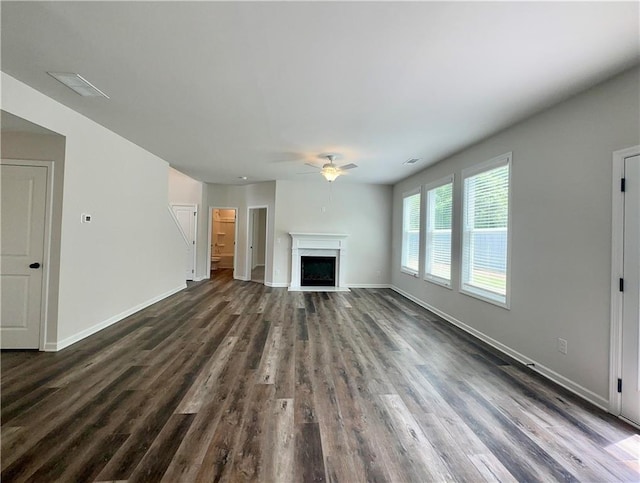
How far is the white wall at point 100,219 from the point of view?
3.11 m

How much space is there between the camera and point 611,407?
219 centimetres

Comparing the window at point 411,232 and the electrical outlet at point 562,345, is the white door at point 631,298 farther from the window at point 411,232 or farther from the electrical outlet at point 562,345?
the window at point 411,232

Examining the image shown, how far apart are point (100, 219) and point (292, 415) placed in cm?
352

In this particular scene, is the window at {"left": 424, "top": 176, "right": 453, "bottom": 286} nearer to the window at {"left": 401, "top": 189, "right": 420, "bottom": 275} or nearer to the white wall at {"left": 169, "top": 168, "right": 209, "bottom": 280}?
the window at {"left": 401, "top": 189, "right": 420, "bottom": 275}

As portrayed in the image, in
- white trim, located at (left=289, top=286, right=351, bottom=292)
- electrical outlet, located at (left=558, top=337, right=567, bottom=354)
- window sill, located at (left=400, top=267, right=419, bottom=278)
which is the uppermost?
window sill, located at (left=400, top=267, right=419, bottom=278)

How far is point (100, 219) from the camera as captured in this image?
12.1 ft

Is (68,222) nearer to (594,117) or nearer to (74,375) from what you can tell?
(74,375)

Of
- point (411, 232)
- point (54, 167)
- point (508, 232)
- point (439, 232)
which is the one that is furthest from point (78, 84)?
point (411, 232)

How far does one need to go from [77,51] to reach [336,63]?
6.42 feet

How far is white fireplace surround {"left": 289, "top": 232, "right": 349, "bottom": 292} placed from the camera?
704cm

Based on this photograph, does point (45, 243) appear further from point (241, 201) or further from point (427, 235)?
point (427, 235)

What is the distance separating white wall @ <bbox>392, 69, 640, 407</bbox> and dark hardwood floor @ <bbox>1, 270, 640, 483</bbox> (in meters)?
0.34

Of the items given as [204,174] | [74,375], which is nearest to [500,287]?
[74,375]

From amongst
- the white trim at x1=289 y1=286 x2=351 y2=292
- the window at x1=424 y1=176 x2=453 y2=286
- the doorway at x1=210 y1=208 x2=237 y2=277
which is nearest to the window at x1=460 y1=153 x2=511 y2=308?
the window at x1=424 y1=176 x2=453 y2=286
